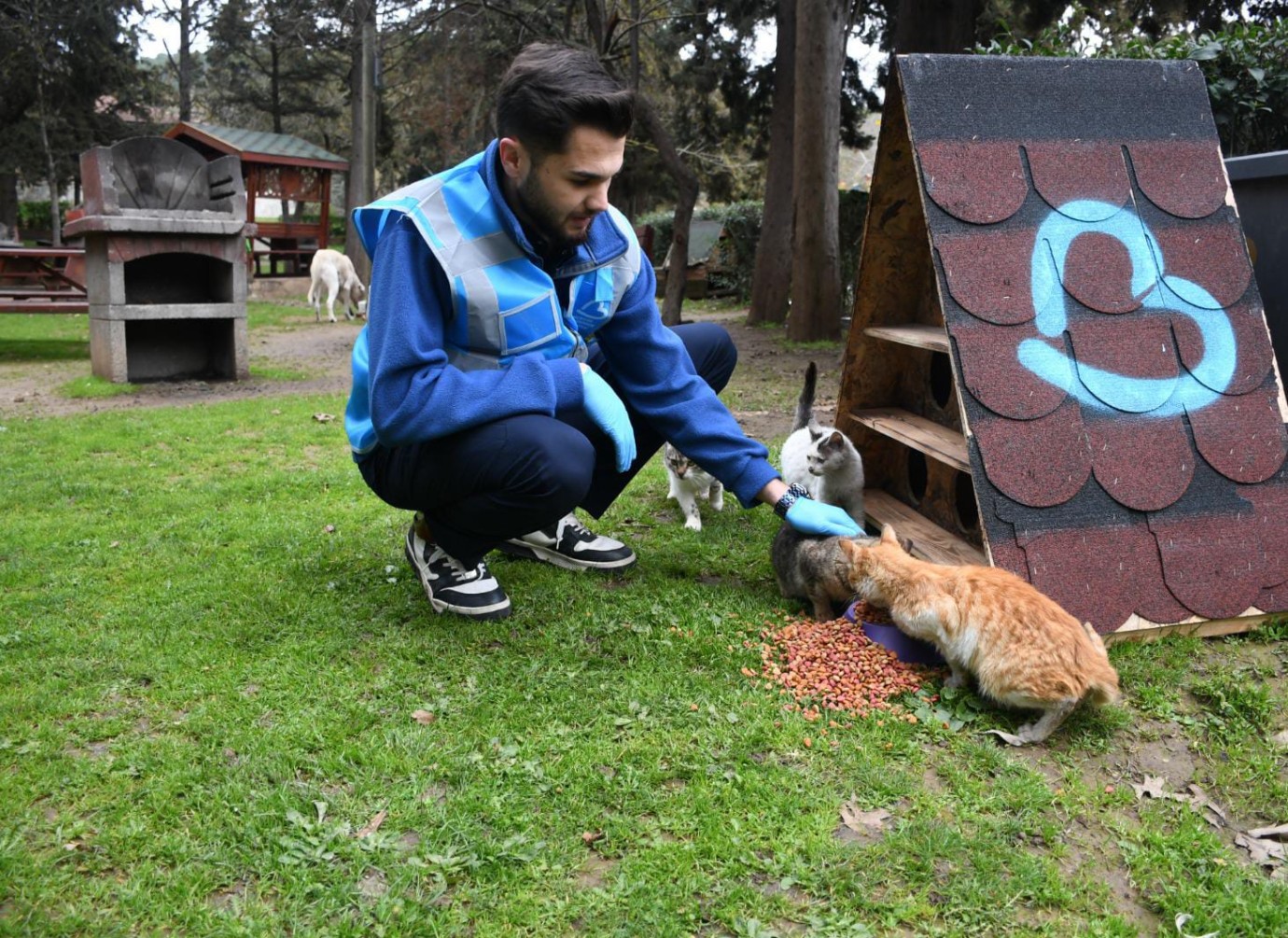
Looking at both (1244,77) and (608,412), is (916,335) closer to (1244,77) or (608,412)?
(608,412)

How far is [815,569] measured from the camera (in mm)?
3330

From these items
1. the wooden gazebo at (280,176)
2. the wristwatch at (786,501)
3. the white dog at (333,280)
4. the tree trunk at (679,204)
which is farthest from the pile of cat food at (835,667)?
the wooden gazebo at (280,176)

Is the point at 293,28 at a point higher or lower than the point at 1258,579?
higher

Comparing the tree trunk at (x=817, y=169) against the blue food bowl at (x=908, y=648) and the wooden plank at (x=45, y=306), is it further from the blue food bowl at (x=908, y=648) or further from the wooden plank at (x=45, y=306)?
the blue food bowl at (x=908, y=648)

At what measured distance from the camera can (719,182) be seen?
992 inches

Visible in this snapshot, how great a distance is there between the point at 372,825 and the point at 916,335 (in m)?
2.74

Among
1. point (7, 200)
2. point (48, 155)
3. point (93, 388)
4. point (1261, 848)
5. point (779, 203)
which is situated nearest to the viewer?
point (1261, 848)

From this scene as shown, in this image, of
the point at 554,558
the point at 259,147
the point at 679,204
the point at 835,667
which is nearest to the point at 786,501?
the point at 835,667

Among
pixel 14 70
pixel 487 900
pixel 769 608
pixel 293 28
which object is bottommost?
pixel 487 900

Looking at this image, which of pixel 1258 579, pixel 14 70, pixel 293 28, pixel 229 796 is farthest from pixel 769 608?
pixel 293 28

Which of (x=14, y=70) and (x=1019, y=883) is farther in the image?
(x=14, y=70)

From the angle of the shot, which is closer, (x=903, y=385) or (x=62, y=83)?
(x=903, y=385)

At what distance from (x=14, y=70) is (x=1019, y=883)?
30.2 m

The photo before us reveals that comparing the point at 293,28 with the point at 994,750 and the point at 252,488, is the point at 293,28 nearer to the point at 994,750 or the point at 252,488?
the point at 252,488
